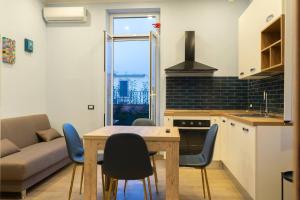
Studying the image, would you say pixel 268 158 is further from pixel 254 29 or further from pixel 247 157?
pixel 254 29

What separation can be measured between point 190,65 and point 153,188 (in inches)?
82.8

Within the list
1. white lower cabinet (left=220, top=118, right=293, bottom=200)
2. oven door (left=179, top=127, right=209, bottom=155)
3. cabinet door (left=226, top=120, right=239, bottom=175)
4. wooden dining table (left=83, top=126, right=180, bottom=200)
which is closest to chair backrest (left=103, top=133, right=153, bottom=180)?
wooden dining table (left=83, top=126, right=180, bottom=200)

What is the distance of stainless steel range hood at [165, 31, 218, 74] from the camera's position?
4.34 meters

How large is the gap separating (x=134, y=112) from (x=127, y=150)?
9.73 feet

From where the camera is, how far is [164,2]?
4.70 meters

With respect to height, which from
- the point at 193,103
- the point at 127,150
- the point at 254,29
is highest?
the point at 254,29

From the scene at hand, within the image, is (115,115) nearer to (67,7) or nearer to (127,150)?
(67,7)

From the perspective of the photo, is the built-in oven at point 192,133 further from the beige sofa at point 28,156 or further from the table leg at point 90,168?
the table leg at point 90,168

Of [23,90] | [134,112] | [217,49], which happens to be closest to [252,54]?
[217,49]

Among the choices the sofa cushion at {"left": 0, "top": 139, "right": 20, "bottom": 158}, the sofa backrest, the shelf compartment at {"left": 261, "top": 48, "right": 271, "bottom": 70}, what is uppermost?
the shelf compartment at {"left": 261, "top": 48, "right": 271, "bottom": 70}

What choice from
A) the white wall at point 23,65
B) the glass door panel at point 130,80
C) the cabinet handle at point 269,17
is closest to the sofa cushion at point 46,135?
the white wall at point 23,65

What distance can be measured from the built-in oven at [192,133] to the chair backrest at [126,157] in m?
1.99

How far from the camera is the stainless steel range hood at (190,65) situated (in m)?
4.34

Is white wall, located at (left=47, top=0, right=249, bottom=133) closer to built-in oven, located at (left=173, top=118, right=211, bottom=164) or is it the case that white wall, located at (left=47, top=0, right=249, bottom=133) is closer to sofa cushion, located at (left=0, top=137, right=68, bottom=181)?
built-in oven, located at (left=173, top=118, right=211, bottom=164)
